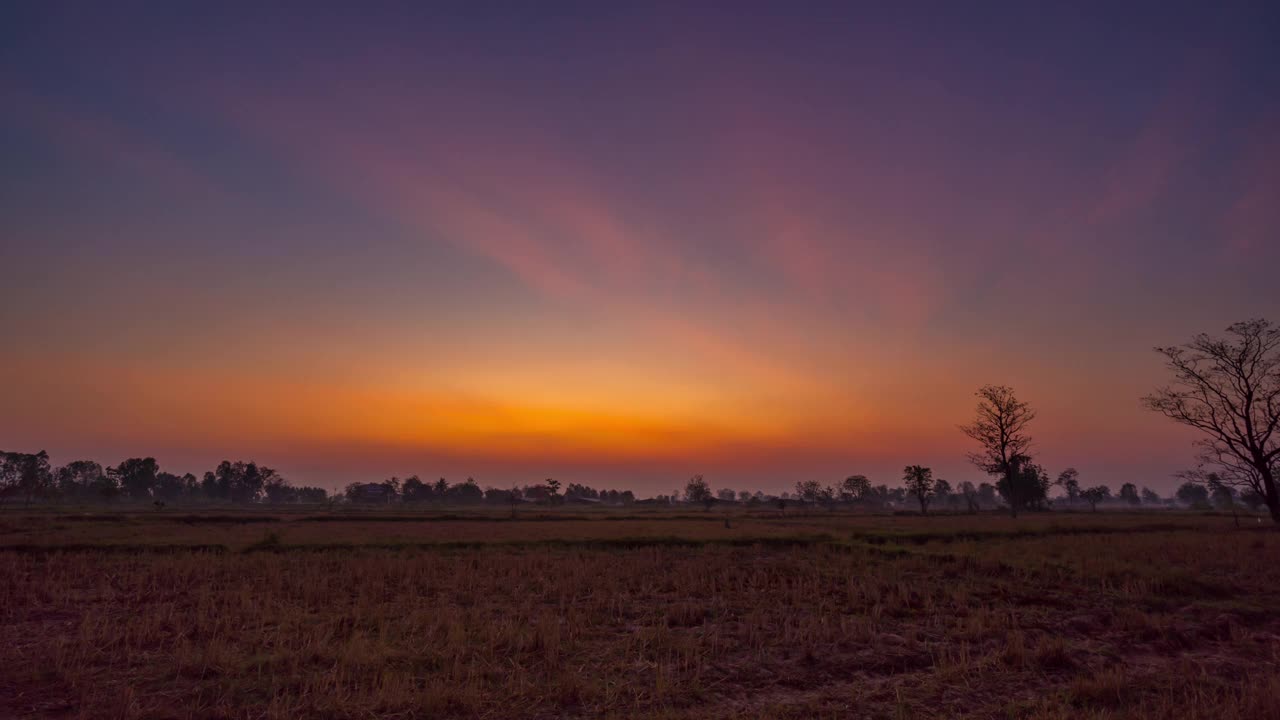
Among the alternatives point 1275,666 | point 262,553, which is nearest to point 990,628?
point 1275,666

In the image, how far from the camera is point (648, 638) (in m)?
13.0

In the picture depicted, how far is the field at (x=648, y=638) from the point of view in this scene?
944cm

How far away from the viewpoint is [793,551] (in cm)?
3095

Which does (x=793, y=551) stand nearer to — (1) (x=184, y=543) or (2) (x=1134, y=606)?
(2) (x=1134, y=606)

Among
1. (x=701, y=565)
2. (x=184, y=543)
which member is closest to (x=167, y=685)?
(x=701, y=565)

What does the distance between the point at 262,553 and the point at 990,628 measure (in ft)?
103

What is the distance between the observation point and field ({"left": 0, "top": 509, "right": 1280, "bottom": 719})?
9438 mm

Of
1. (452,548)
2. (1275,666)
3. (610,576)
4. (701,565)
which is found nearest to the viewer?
(1275,666)

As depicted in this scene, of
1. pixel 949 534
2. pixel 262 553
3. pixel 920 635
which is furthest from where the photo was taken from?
pixel 949 534

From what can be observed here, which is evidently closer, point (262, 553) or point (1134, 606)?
Answer: point (1134, 606)

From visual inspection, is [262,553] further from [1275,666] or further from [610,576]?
[1275,666]

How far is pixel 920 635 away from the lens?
1346cm

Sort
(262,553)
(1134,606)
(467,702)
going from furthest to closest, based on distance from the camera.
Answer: (262,553), (1134,606), (467,702)

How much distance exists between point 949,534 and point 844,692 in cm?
3493
